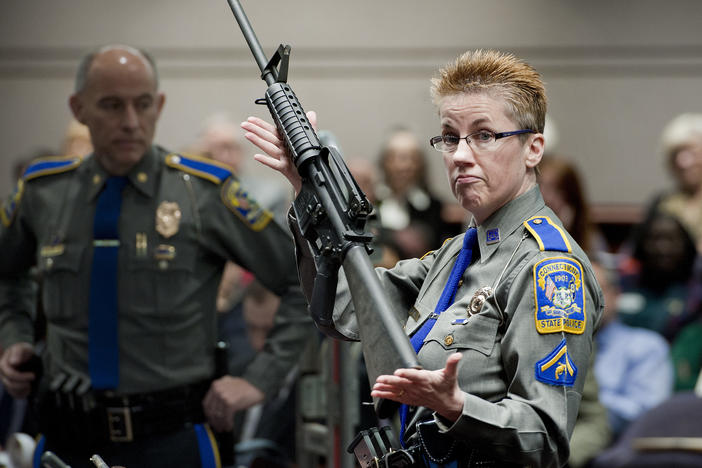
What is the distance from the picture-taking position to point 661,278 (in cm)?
511

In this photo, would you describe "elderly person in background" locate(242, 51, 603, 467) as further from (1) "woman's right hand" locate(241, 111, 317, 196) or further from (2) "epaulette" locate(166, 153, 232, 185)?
(2) "epaulette" locate(166, 153, 232, 185)

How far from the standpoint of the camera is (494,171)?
200 cm

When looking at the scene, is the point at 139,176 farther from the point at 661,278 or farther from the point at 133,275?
the point at 661,278

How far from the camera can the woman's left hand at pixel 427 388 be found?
1.70 metres

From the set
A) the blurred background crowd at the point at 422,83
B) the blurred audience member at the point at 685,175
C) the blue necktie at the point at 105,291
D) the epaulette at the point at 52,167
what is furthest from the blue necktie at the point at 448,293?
the blurred background crowd at the point at 422,83

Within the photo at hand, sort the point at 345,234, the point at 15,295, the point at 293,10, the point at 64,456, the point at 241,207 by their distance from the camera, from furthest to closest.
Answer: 1. the point at 293,10
2. the point at 15,295
3. the point at 241,207
4. the point at 64,456
5. the point at 345,234

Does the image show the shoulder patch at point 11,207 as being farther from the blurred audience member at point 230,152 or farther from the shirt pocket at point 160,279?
the blurred audience member at point 230,152

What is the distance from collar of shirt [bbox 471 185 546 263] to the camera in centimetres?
203

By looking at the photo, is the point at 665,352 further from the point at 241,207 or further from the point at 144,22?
the point at 144,22

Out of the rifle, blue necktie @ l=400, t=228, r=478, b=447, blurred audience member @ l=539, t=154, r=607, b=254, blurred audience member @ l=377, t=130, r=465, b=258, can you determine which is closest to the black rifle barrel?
the rifle

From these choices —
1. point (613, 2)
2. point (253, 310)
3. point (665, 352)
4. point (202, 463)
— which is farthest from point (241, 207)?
point (613, 2)

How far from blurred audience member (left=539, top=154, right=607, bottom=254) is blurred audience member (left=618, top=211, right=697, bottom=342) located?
0.56 meters

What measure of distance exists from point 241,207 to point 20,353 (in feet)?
2.44

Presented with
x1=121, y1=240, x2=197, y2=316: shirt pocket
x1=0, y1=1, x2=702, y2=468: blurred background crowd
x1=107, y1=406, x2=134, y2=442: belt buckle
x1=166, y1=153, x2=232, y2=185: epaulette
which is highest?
x1=0, y1=1, x2=702, y2=468: blurred background crowd
